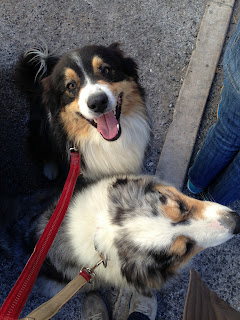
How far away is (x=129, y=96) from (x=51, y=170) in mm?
1073

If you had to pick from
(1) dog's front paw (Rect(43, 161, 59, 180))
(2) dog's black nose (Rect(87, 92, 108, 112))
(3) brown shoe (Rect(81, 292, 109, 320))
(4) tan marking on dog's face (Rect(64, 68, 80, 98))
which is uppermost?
(4) tan marking on dog's face (Rect(64, 68, 80, 98))

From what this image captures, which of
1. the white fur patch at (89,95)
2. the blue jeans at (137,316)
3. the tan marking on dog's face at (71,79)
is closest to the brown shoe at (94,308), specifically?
the blue jeans at (137,316)

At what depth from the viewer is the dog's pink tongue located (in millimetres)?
1901

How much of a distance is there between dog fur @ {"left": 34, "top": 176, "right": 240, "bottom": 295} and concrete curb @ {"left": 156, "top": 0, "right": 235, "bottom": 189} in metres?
0.93

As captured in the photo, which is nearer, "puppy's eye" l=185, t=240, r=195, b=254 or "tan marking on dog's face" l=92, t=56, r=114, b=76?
"puppy's eye" l=185, t=240, r=195, b=254

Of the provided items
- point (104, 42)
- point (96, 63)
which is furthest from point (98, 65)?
point (104, 42)

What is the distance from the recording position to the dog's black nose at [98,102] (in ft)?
5.57

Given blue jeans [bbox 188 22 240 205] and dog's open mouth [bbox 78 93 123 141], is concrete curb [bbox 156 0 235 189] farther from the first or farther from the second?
dog's open mouth [bbox 78 93 123 141]

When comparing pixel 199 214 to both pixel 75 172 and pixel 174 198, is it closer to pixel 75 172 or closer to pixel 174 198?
pixel 174 198

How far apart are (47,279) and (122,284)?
28.2 inches

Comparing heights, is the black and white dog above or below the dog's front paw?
above

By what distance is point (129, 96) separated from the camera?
6.53 feet

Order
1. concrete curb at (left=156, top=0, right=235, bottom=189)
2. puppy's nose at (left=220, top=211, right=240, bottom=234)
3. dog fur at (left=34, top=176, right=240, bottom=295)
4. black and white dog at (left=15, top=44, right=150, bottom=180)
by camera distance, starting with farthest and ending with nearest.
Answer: concrete curb at (left=156, top=0, right=235, bottom=189), black and white dog at (left=15, top=44, right=150, bottom=180), puppy's nose at (left=220, top=211, right=240, bottom=234), dog fur at (left=34, top=176, right=240, bottom=295)

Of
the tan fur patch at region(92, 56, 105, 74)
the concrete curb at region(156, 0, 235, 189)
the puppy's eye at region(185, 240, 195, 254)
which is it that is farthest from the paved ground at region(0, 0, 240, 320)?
the puppy's eye at region(185, 240, 195, 254)
